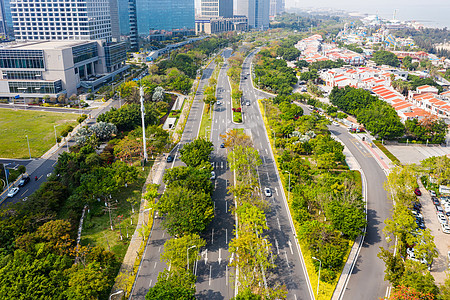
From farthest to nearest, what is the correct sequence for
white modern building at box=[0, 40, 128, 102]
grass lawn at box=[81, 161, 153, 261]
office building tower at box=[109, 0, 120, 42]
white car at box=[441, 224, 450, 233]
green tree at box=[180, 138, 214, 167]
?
office building tower at box=[109, 0, 120, 42], white modern building at box=[0, 40, 128, 102], green tree at box=[180, 138, 214, 167], white car at box=[441, 224, 450, 233], grass lawn at box=[81, 161, 153, 261]

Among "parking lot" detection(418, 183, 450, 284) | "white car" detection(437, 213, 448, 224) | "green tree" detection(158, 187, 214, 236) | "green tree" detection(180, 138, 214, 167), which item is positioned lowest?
"parking lot" detection(418, 183, 450, 284)

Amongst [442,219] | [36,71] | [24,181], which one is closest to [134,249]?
[24,181]

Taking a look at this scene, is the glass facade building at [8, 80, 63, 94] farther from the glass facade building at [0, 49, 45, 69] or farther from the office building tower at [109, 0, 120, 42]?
the office building tower at [109, 0, 120, 42]

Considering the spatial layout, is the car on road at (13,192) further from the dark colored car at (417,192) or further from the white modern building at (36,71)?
the dark colored car at (417,192)

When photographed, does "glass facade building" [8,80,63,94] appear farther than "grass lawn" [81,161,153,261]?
Yes

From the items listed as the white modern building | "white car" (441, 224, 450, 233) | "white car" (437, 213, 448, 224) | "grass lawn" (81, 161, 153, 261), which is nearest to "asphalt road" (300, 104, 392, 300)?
"white car" (437, 213, 448, 224)

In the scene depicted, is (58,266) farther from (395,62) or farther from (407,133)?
(395,62)

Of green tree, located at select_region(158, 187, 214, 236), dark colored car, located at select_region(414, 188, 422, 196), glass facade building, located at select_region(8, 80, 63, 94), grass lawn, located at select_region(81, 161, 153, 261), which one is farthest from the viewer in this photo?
glass facade building, located at select_region(8, 80, 63, 94)

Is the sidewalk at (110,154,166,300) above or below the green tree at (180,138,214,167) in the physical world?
below
